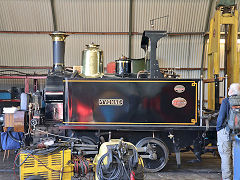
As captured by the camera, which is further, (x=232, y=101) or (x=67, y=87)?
(x=67, y=87)

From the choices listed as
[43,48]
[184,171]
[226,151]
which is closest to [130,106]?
[184,171]

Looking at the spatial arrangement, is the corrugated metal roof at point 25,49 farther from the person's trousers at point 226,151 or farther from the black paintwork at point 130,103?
the person's trousers at point 226,151

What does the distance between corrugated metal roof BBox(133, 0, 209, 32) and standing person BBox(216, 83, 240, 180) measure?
7279mm

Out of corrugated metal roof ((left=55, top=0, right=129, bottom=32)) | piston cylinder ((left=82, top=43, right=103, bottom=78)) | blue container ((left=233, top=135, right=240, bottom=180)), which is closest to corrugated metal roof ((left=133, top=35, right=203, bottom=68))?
corrugated metal roof ((left=55, top=0, right=129, bottom=32))

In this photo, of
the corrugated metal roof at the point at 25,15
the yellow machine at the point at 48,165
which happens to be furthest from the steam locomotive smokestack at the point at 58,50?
the corrugated metal roof at the point at 25,15

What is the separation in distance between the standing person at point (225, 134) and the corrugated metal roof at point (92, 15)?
25.0ft

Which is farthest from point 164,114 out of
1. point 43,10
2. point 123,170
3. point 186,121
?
point 43,10

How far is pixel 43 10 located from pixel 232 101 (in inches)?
358

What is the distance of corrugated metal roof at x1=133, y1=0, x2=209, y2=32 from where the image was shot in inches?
486

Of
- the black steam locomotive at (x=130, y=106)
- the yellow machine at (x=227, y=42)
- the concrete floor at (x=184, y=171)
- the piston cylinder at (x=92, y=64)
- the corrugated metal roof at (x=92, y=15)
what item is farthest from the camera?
the corrugated metal roof at (x=92, y=15)

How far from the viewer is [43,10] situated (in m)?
12.6

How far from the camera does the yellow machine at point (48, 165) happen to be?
4906 millimetres

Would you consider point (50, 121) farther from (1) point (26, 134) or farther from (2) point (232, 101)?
(2) point (232, 101)

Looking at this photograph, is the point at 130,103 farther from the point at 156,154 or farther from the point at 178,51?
the point at 178,51
